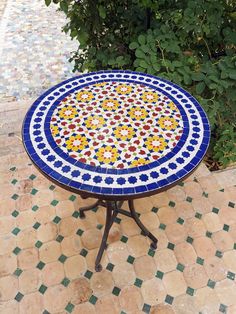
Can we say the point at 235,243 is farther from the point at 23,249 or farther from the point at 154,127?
the point at 23,249

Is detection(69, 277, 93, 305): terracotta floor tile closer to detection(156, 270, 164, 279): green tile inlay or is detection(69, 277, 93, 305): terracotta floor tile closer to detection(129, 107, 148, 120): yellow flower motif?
detection(156, 270, 164, 279): green tile inlay

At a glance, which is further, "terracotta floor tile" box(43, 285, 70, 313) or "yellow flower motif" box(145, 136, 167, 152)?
"terracotta floor tile" box(43, 285, 70, 313)

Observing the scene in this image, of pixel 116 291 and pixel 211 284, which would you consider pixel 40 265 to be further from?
pixel 211 284

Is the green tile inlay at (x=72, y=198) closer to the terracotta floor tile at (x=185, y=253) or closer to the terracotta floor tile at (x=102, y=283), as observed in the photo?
the terracotta floor tile at (x=102, y=283)

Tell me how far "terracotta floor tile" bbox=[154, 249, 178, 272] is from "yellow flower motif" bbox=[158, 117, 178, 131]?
1120 mm

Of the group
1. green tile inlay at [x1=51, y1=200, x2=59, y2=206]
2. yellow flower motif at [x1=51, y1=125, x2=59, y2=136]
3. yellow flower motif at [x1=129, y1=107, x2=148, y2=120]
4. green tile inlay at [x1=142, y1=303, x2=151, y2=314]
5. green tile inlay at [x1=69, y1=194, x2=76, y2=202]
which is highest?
yellow flower motif at [x1=129, y1=107, x2=148, y2=120]

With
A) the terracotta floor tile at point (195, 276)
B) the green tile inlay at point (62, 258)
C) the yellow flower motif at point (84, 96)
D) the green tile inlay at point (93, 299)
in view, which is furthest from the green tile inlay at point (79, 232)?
the yellow flower motif at point (84, 96)

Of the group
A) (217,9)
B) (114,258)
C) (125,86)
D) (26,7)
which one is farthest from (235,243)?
(26,7)

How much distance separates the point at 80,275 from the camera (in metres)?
2.49

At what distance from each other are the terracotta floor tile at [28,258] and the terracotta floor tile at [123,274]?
2.14 ft

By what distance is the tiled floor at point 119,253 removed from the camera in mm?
2354

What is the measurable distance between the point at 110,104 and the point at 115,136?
0.39 metres

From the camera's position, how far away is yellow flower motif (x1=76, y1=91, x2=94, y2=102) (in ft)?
7.84

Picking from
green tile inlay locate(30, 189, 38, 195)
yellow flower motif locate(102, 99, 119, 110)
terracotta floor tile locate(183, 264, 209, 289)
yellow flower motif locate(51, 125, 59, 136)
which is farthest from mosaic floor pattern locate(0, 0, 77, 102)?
terracotta floor tile locate(183, 264, 209, 289)
